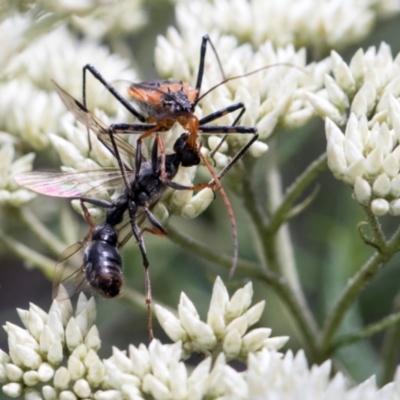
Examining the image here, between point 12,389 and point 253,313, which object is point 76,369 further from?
point 253,313

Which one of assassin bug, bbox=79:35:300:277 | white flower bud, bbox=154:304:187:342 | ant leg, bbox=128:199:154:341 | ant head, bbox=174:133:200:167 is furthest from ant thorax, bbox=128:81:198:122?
white flower bud, bbox=154:304:187:342

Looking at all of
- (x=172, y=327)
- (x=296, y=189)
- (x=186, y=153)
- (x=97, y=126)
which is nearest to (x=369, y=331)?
(x=296, y=189)

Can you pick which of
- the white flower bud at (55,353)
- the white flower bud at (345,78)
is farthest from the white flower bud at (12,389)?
the white flower bud at (345,78)

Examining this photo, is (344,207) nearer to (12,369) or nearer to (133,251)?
(133,251)

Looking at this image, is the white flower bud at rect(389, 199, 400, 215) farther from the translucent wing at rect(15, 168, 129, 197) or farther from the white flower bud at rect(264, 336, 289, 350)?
the translucent wing at rect(15, 168, 129, 197)

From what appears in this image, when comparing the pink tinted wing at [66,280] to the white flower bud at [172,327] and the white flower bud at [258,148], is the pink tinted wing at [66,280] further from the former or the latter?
the white flower bud at [258,148]

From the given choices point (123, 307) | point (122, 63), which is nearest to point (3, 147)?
point (122, 63)
